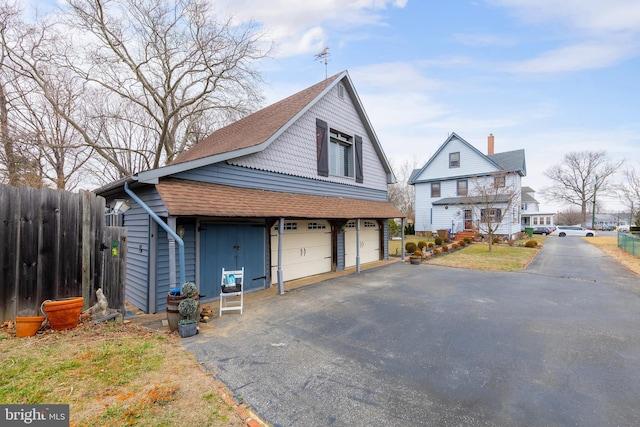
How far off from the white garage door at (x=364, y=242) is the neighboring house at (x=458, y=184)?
12314mm

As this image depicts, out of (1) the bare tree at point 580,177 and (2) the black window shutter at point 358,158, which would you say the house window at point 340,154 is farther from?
(1) the bare tree at point 580,177

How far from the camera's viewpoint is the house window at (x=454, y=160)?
24.8 m

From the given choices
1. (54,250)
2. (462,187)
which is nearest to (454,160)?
(462,187)

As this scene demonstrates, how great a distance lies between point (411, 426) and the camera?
2604mm

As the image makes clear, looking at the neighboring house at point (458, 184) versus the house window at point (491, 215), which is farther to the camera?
the neighboring house at point (458, 184)

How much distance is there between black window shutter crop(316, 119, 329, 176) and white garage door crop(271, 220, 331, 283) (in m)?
2.04

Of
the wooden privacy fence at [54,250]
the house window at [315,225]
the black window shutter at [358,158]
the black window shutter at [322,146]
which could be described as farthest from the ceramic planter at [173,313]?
the black window shutter at [358,158]

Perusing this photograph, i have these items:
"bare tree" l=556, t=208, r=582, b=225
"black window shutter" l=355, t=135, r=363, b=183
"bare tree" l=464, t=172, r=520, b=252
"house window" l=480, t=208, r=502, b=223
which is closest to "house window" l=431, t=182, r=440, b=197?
"bare tree" l=464, t=172, r=520, b=252

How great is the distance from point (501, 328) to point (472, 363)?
1.79m

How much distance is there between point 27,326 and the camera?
171 inches

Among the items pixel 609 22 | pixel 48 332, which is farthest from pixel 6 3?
pixel 609 22

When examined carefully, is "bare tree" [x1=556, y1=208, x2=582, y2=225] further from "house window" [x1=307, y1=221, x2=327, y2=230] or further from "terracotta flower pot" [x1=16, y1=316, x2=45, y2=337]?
"terracotta flower pot" [x1=16, y1=316, x2=45, y2=337]

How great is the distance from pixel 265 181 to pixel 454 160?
22.2 m

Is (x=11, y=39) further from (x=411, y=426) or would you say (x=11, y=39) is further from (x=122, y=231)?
(x=411, y=426)
